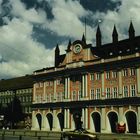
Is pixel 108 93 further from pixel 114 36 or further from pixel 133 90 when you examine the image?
pixel 114 36

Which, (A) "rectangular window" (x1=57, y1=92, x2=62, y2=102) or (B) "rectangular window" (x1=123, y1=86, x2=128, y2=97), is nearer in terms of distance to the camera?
(B) "rectangular window" (x1=123, y1=86, x2=128, y2=97)

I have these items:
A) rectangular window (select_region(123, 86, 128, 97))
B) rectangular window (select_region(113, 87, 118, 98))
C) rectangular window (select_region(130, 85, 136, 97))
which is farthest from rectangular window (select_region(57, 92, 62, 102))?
rectangular window (select_region(130, 85, 136, 97))

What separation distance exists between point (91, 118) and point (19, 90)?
1965 inches

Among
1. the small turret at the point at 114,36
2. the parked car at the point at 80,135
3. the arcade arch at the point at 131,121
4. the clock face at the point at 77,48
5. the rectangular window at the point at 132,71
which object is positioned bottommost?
the parked car at the point at 80,135

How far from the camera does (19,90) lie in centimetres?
12400

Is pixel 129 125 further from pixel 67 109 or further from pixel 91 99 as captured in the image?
pixel 67 109

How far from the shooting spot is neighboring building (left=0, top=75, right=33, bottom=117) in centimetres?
11819

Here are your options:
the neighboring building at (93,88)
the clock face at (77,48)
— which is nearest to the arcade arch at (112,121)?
the neighboring building at (93,88)

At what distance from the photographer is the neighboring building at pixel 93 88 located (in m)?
72.6

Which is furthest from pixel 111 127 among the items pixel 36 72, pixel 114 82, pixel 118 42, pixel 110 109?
pixel 36 72

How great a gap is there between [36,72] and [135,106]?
3542 cm

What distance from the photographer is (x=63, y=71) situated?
288 feet

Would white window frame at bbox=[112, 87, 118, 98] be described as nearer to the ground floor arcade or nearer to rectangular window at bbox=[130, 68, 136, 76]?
the ground floor arcade

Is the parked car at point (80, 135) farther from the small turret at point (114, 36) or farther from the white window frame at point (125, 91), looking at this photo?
the small turret at point (114, 36)
